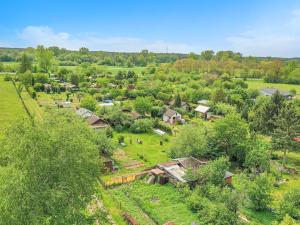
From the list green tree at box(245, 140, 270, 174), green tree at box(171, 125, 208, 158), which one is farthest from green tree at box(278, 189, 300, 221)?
green tree at box(171, 125, 208, 158)

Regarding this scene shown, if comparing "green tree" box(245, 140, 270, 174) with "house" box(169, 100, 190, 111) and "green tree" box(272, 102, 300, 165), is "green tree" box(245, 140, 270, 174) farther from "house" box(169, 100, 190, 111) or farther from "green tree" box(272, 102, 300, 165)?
"house" box(169, 100, 190, 111)

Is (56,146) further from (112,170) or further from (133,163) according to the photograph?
(133,163)

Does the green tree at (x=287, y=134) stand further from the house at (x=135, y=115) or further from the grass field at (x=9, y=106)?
the grass field at (x=9, y=106)

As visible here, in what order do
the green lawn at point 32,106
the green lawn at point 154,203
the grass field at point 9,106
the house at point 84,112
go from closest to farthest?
the green lawn at point 154,203
the house at point 84,112
the grass field at point 9,106
the green lawn at point 32,106

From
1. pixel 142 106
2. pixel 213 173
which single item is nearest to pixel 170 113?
pixel 142 106

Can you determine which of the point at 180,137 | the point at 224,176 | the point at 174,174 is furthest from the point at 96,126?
the point at 224,176

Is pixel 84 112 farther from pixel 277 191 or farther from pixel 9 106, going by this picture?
pixel 277 191

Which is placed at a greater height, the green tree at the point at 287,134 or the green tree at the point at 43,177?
the green tree at the point at 43,177

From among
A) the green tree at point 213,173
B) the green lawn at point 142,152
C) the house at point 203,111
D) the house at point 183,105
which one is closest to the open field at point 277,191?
the green tree at point 213,173
